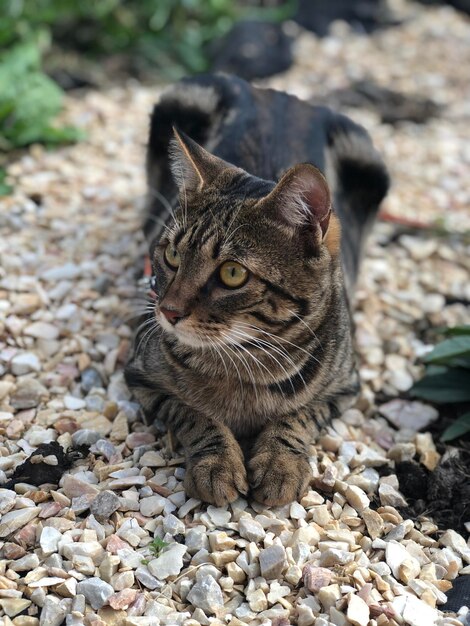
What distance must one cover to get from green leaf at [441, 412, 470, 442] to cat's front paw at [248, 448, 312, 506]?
2.34ft

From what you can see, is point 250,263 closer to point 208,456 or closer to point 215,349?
point 215,349

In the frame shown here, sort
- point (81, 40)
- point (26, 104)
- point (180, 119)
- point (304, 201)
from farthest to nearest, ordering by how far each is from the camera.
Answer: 1. point (81, 40)
2. point (26, 104)
3. point (180, 119)
4. point (304, 201)

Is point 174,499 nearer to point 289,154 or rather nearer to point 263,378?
point 263,378

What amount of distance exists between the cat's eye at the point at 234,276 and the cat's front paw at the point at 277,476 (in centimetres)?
63

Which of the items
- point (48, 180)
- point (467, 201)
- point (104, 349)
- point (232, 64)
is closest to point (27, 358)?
point (104, 349)

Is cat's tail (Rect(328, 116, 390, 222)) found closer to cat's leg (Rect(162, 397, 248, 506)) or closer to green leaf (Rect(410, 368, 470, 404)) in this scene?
green leaf (Rect(410, 368, 470, 404))

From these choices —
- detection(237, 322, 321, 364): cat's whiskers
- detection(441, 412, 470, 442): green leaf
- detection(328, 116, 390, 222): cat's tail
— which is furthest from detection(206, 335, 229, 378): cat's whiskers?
detection(328, 116, 390, 222): cat's tail

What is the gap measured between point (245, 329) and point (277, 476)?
0.52 metres

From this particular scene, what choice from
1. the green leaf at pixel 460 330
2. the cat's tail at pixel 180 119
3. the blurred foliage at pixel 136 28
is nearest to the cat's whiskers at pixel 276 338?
the green leaf at pixel 460 330

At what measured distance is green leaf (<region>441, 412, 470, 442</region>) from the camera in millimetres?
3174

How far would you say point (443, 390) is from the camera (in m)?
3.41

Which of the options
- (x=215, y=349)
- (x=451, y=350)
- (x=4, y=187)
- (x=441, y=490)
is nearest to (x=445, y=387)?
(x=451, y=350)

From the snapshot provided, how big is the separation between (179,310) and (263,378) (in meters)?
0.43

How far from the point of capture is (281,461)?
2723mm
